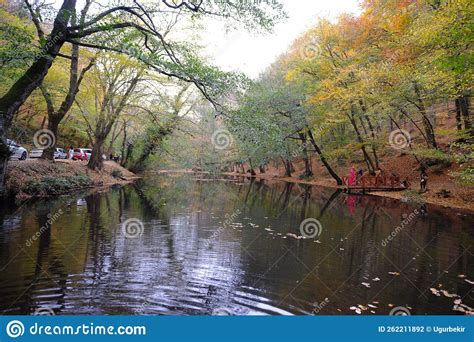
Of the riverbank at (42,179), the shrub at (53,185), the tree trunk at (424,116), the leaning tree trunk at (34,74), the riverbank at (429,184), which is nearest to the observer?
the leaning tree trunk at (34,74)

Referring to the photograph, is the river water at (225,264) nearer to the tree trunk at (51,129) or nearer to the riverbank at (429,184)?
the riverbank at (429,184)

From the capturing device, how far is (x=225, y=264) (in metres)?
7.52

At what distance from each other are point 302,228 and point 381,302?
629cm

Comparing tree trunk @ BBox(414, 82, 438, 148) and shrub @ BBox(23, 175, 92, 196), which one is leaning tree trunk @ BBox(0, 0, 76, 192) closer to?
shrub @ BBox(23, 175, 92, 196)

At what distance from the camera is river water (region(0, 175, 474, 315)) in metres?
5.39

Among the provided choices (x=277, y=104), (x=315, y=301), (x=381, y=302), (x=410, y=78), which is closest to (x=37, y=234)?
(x=315, y=301)

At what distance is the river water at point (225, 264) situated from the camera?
17.7 feet

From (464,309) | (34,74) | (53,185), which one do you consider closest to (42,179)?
(53,185)

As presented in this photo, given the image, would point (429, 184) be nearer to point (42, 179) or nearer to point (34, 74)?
point (34, 74)

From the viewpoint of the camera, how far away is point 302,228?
12.0 meters

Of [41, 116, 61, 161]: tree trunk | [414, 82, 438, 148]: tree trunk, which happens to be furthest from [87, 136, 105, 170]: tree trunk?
[414, 82, 438, 148]: tree trunk

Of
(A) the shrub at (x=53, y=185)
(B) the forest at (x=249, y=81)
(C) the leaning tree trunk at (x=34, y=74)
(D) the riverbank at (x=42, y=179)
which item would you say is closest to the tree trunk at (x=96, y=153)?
(B) the forest at (x=249, y=81)

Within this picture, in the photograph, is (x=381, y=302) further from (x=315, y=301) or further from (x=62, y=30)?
(x=62, y=30)

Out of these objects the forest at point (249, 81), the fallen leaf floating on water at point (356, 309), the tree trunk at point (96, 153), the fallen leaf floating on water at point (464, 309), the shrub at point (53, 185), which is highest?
the forest at point (249, 81)
